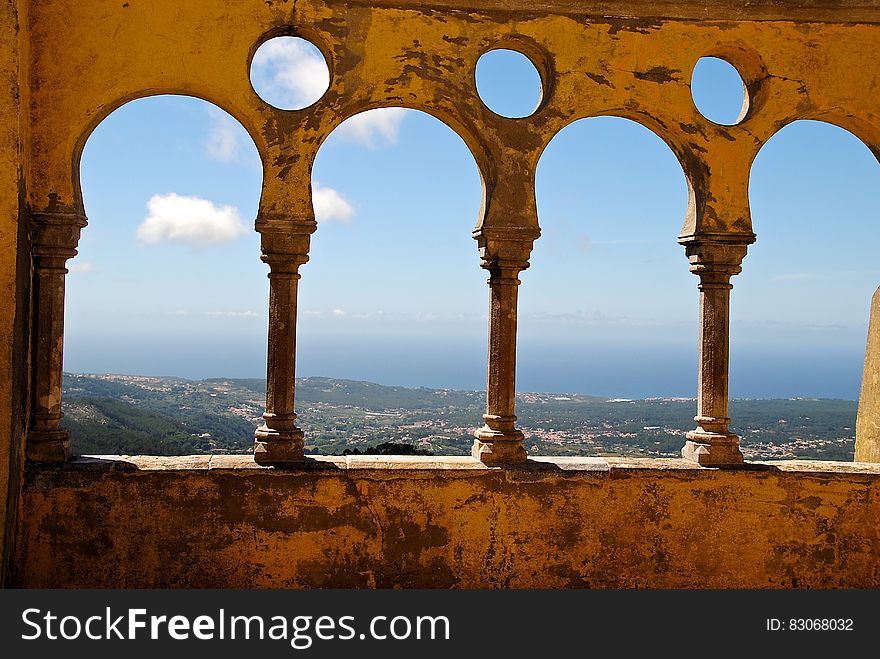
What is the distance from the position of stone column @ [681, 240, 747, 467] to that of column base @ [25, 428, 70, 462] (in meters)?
4.12

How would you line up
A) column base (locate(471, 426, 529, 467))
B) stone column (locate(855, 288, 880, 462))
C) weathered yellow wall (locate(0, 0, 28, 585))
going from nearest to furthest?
weathered yellow wall (locate(0, 0, 28, 585)) < column base (locate(471, 426, 529, 467)) < stone column (locate(855, 288, 880, 462))

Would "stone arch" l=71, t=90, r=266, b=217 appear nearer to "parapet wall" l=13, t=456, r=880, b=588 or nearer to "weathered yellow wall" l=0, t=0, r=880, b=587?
"weathered yellow wall" l=0, t=0, r=880, b=587

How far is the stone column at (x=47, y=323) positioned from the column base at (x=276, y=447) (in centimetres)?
119

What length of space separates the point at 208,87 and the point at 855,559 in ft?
17.2

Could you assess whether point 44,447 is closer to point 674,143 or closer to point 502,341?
point 502,341

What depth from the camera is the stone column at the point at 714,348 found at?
5988mm

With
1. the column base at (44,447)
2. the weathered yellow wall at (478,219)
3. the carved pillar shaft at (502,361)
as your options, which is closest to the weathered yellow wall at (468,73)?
the weathered yellow wall at (478,219)

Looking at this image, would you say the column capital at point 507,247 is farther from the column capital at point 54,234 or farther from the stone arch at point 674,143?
the column capital at point 54,234

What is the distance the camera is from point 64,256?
5457 mm

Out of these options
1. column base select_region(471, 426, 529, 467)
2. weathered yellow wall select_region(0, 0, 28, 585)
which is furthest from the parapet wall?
weathered yellow wall select_region(0, 0, 28, 585)

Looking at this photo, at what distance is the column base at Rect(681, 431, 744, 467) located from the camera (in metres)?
5.95

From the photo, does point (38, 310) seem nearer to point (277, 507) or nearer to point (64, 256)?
point (64, 256)

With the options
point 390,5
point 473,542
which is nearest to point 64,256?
point 390,5

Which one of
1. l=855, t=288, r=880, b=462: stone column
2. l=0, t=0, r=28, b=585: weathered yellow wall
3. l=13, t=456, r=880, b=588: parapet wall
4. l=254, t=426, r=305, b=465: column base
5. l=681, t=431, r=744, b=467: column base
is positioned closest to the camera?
l=0, t=0, r=28, b=585: weathered yellow wall
